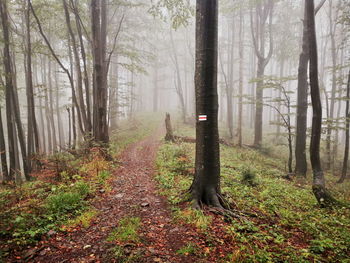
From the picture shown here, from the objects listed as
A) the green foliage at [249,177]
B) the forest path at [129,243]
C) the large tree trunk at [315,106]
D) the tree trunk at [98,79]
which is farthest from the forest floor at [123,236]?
the large tree trunk at [315,106]

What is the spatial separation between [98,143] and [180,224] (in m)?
5.97

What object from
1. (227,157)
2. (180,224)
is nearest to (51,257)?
(180,224)

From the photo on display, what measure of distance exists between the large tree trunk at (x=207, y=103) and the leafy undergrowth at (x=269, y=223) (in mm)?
575

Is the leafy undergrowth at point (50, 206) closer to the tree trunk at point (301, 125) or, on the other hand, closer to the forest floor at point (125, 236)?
the forest floor at point (125, 236)

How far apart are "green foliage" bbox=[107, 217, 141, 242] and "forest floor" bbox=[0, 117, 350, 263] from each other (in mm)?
19

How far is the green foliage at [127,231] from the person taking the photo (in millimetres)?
3435

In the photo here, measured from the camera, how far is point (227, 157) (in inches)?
408

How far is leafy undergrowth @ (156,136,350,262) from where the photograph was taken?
318cm

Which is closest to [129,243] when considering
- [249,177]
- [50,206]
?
[50,206]

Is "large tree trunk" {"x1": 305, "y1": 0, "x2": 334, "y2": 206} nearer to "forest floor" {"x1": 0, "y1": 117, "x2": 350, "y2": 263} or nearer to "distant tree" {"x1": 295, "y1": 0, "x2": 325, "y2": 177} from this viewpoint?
"forest floor" {"x1": 0, "y1": 117, "x2": 350, "y2": 263}

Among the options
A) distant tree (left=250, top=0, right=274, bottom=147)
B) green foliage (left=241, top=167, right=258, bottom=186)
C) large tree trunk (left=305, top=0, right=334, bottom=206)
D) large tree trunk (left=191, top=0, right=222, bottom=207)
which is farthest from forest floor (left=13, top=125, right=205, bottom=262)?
distant tree (left=250, top=0, right=274, bottom=147)

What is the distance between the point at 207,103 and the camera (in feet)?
14.6

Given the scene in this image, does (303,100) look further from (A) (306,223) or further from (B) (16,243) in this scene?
(B) (16,243)

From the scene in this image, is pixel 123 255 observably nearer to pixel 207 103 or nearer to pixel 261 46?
pixel 207 103
